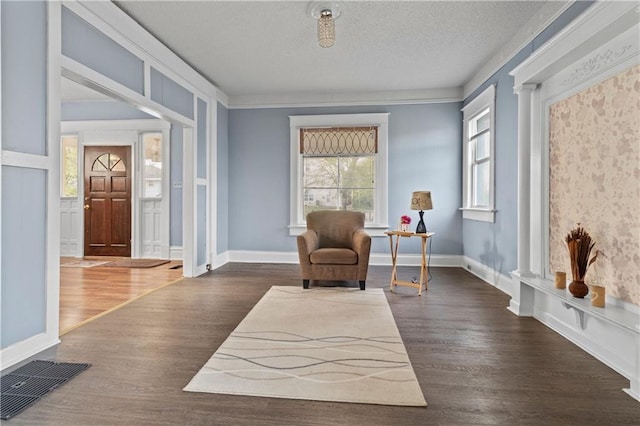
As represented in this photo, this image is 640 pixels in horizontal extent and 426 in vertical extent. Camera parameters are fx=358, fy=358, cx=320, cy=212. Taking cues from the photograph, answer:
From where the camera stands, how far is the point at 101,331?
284 centimetres

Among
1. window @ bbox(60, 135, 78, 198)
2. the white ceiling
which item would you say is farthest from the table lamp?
window @ bbox(60, 135, 78, 198)

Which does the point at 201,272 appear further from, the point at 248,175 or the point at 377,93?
the point at 377,93

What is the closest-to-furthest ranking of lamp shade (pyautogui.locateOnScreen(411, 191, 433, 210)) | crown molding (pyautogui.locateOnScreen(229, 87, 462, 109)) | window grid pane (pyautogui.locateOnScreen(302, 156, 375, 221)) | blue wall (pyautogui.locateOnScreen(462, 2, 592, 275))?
blue wall (pyautogui.locateOnScreen(462, 2, 592, 275))
lamp shade (pyautogui.locateOnScreen(411, 191, 433, 210))
crown molding (pyautogui.locateOnScreen(229, 87, 462, 109))
window grid pane (pyautogui.locateOnScreen(302, 156, 375, 221))

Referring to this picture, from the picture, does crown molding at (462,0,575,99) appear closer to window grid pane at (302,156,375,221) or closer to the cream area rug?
window grid pane at (302,156,375,221)

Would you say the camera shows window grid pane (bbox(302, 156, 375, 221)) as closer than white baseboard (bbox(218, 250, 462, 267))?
No

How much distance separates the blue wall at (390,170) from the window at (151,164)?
1415mm

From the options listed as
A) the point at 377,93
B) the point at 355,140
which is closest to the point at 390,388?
the point at 355,140

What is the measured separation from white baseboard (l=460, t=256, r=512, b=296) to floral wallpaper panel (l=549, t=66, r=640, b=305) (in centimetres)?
99

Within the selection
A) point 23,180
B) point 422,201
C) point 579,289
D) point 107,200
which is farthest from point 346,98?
point 107,200

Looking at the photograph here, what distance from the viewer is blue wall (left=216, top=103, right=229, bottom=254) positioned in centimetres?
568

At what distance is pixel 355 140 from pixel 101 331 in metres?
4.29

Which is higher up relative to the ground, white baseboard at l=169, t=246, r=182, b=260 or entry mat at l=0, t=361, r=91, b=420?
white baseboard at l=169, t=246, r=182, b=260

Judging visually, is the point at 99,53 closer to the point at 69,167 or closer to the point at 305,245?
the point at 305,245

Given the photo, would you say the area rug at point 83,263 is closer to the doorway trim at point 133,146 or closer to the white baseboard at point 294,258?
the doorway trim at point 133,146
